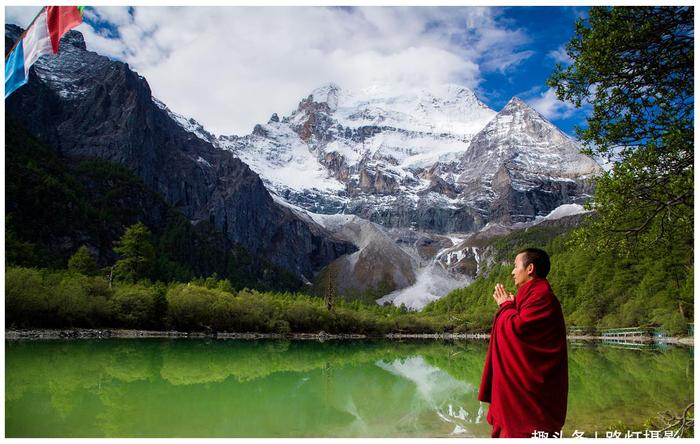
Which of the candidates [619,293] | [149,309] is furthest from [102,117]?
[619,293]

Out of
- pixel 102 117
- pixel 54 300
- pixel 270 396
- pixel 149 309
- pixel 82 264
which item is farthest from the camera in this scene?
pixel 102 117

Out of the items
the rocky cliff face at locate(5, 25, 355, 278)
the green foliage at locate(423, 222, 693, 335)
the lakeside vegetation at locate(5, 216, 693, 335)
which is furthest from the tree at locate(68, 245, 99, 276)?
the rocky cliff face at locate(5, 25, 355, 278)

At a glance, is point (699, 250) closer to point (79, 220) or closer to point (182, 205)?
point (79, 220)

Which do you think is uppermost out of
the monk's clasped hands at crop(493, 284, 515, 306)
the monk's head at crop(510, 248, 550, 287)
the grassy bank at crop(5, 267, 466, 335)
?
the monk's head at crop(510, 248, 550, 287)

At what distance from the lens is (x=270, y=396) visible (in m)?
20.3

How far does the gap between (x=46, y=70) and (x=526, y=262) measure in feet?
582

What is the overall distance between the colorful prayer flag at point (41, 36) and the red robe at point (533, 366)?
326 inches

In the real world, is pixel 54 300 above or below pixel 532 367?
below

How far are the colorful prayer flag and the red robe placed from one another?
8281 millimetres

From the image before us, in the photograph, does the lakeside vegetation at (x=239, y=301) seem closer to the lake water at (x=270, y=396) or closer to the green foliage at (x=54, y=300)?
the green foliage at (x=54, y=300)

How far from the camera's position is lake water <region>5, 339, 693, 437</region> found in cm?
1403

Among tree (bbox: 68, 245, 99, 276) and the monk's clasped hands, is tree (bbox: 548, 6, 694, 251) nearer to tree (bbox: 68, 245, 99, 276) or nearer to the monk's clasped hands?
the monk's clasped hands

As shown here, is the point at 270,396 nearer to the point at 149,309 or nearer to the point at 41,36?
the point at 41,36

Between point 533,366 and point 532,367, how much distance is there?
0.01m
